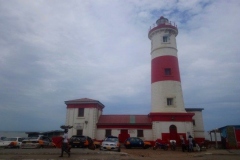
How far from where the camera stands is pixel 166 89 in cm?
2888

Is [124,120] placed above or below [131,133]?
above

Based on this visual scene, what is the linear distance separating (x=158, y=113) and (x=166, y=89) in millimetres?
3335

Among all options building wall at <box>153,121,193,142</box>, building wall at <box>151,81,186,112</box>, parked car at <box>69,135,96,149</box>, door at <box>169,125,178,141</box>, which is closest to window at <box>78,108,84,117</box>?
parked car at <box>69,135,96,149</box>

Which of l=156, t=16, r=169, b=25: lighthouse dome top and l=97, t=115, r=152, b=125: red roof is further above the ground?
l=156, t=16, r=169, b=25: lighthouse dome top

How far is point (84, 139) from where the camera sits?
21.6 meters

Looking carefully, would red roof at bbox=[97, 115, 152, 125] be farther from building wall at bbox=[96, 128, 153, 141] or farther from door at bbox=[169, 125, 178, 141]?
door at bbox=[169, 125, 178, 141]

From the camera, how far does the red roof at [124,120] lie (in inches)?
1196

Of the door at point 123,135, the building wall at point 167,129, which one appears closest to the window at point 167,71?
the building wall at point 167,129

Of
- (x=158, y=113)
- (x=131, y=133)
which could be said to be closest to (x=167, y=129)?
(x=158, y=113)

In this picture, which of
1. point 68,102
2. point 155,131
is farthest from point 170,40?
point 68,102

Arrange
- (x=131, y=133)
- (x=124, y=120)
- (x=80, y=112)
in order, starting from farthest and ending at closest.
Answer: (x=124, y=120) → (x=80, y=112) → (x=131, y=133)

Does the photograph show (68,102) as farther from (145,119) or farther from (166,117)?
(166,117)

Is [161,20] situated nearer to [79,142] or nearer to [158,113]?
[158,113]

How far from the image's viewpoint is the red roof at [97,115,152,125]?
99.7ft
